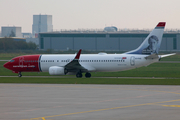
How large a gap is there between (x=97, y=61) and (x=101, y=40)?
4264 inches

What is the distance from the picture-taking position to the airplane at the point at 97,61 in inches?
1724

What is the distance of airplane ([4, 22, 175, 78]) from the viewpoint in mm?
43781

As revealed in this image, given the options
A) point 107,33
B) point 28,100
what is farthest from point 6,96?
point 107,33

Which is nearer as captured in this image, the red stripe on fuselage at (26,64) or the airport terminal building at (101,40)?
the red stripe on fuselage at (26,64)

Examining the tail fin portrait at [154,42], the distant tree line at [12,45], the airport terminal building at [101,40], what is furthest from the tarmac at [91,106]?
the distant tree line at [12,45]

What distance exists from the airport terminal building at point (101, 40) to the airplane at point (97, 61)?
4092 inches

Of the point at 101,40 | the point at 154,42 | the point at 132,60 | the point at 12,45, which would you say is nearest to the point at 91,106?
the point at 132,60

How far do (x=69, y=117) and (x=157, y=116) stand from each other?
414 centimetres

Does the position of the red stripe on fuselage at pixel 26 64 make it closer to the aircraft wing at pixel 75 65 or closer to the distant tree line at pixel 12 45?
the aircraft wing at pixel 75 65

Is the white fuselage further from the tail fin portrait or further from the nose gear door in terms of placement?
the tail fin portrait

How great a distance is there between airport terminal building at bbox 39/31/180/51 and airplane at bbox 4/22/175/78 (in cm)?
10393

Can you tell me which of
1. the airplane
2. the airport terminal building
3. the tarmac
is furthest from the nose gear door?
the airport terminal building

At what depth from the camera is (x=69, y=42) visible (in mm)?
155250

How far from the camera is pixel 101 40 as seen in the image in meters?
153
